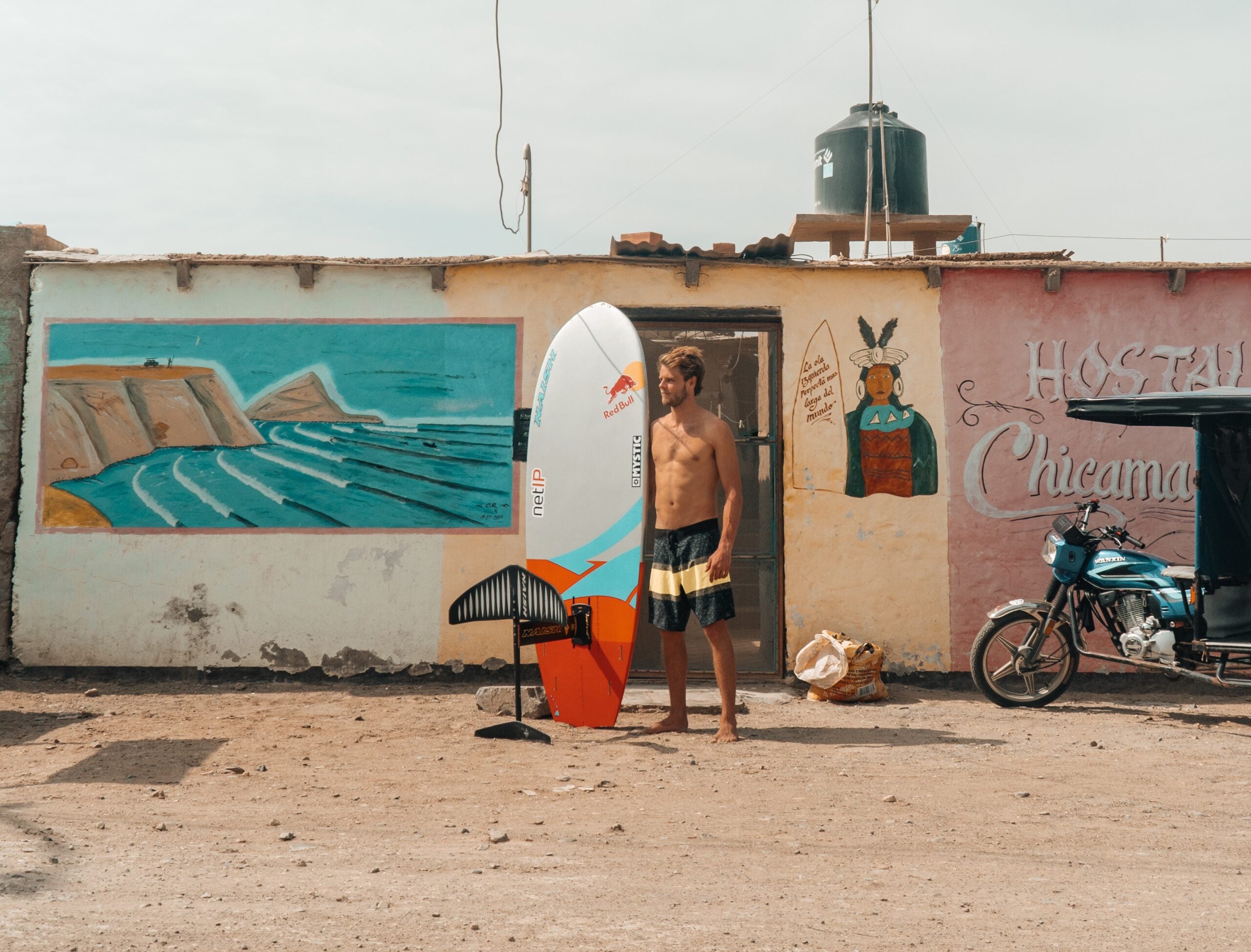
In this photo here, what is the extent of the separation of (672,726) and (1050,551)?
2532mm

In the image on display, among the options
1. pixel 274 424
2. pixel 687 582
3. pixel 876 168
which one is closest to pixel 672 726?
pixel 687 582

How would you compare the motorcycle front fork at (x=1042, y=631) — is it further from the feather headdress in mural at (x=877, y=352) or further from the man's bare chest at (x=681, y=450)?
the man's bare chest at (x=681, y=450)

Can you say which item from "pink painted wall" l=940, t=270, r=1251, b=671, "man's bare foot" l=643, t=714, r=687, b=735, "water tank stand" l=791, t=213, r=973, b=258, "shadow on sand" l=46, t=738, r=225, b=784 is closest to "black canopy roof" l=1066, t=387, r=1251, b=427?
"pink painted wall" l=940, t=270, r=1251, b=671

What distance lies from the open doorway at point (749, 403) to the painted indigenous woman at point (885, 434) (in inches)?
20.4

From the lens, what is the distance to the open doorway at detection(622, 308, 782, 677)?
6.96 meters

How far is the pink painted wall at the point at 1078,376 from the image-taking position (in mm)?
6938

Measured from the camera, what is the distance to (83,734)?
5.35m

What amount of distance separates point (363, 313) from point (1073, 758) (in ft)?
16.2

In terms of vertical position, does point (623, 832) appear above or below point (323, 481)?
below

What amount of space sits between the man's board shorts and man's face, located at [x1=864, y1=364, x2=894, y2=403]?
A: 2.16 meters

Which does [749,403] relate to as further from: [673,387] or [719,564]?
[719,564]

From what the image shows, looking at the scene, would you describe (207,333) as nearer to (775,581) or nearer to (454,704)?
(454,704)

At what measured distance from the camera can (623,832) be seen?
3.63 metres

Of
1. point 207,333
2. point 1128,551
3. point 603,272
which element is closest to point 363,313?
point 207,333
